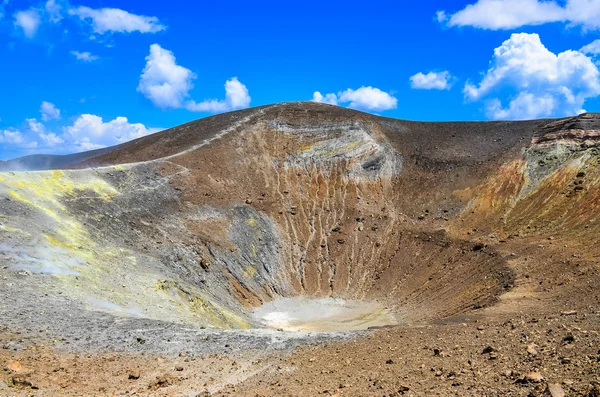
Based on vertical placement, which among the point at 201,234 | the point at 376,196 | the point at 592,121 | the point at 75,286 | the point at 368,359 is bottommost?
the point at 368,359

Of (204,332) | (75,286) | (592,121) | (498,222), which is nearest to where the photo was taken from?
(204,332)

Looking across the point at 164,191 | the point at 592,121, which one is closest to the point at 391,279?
the point at 164,191

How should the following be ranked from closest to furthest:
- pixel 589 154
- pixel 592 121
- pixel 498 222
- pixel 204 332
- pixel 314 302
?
pixel 204 332, pixel 314 302, pixel 498 222, pixel 589 154, pixel 592 121

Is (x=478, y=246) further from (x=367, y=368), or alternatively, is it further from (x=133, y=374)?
(x=133, y=374)

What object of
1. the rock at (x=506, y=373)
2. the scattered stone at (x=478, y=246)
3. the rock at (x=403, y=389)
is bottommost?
the rock at (x=403, y=389)

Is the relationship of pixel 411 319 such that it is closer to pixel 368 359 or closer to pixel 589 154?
pixel 368 359

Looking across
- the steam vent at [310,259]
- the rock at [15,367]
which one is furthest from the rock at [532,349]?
the rock at [15,367]

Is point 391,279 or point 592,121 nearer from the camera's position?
point 391,279

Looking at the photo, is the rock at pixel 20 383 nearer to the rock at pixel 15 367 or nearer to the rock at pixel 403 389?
the rock at pixel 15 367
